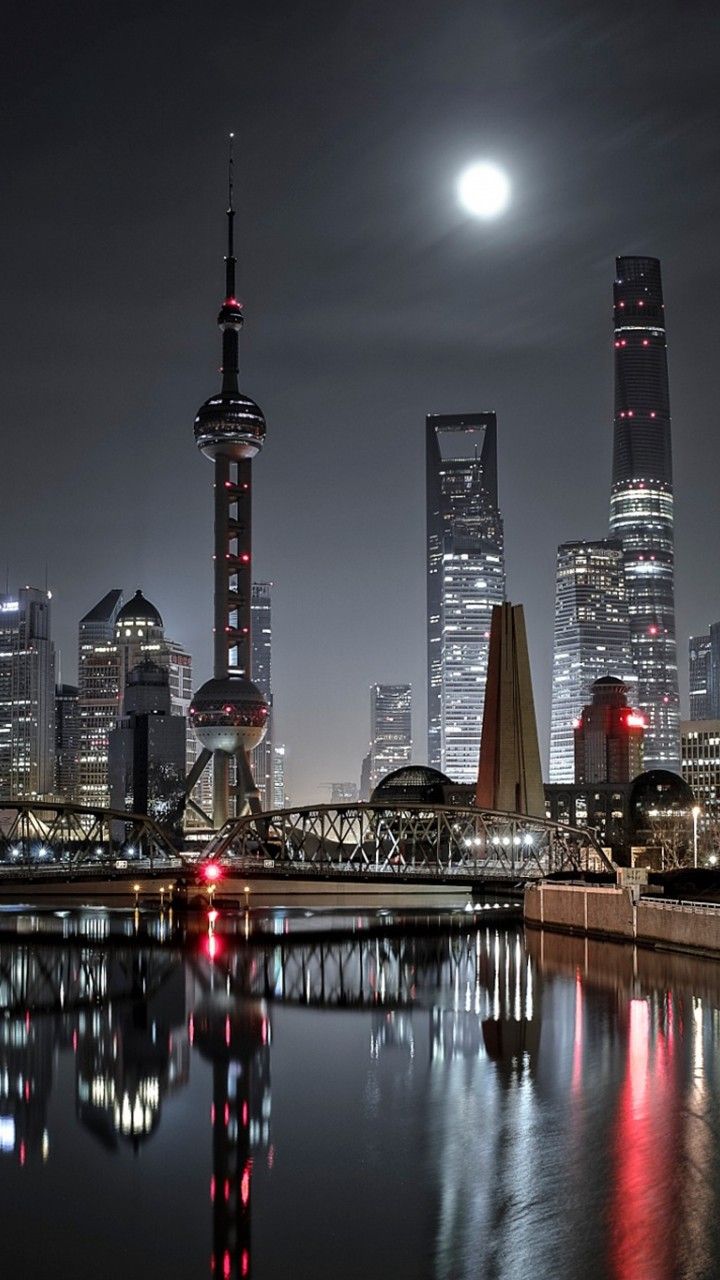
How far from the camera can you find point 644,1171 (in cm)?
3816

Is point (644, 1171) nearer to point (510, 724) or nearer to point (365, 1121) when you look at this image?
point (365, 1121)

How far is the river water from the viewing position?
33.1 m

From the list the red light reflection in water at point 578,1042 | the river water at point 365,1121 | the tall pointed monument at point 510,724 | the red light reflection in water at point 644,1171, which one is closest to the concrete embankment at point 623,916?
the river water at point 365,1121

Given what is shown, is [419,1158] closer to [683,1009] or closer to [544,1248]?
[544,1248]

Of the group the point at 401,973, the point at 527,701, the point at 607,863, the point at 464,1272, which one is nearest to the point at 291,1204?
the point at 464,1272

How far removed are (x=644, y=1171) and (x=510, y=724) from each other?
12362 cm

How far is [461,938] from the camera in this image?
A: 343 feet

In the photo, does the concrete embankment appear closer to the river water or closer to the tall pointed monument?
the river water

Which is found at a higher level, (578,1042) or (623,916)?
(623,916)

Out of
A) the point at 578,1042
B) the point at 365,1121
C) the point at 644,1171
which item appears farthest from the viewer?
the point at 578,1042

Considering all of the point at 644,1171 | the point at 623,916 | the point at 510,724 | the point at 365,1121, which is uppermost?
the point at 510,724

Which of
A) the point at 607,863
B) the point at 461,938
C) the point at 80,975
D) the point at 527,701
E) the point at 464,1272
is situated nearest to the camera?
the point at 464,1272

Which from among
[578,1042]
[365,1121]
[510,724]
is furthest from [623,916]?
[510,724]

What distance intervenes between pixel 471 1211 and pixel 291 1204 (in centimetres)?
443
